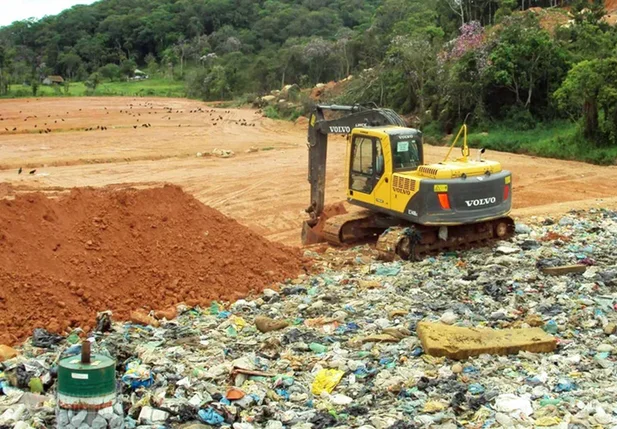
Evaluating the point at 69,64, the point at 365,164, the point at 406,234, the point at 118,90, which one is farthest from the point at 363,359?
the point at 69,64

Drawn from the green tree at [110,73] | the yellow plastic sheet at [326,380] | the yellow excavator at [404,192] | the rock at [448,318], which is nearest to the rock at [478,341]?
the rock at [448,318]

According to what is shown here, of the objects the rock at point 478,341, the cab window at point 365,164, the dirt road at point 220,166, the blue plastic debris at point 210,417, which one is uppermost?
the cab window at point 365,164

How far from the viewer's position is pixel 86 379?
19.0 feet

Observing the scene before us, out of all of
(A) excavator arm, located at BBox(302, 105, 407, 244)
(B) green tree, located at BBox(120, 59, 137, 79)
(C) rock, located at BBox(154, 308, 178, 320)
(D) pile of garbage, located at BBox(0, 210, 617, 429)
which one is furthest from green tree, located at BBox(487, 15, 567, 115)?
(B) green tree, located at BBox(120, 59, 137, 79)

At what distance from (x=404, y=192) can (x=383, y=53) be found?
38.2 m

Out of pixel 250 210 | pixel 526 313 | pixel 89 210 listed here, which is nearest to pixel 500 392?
pixel 526 313

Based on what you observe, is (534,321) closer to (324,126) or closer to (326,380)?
(326,380)

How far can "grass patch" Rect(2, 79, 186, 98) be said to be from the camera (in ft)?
208

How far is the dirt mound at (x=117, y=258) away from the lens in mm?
9656

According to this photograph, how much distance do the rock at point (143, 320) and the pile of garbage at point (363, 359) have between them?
0.11 meters

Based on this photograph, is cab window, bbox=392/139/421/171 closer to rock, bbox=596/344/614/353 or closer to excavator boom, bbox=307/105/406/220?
excavator boom, bbox=307/105/406/220

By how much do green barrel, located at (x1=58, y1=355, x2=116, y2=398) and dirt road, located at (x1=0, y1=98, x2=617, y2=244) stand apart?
10827 mm

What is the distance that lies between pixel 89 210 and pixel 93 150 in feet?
64.1

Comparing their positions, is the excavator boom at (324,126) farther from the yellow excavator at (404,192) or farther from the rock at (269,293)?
the rock at (269,293)
